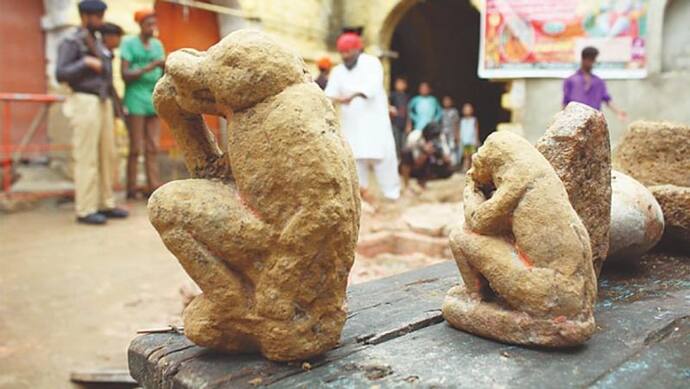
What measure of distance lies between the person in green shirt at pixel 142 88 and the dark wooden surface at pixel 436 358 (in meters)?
3.78

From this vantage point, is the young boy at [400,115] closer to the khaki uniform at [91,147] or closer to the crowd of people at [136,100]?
the crowd of people at [136,100]

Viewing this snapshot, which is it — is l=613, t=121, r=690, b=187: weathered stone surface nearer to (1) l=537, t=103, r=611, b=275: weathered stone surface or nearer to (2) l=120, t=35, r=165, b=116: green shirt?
(1) l=537, t=103, r=611, b=275: weathered stone surface

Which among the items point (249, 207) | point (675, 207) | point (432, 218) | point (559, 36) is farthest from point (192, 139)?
point (559, 36)

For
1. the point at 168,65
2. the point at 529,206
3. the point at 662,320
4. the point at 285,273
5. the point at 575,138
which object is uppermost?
the point at 168,65

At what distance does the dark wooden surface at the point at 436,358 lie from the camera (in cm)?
152

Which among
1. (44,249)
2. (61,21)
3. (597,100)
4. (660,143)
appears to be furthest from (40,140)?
(660,143)

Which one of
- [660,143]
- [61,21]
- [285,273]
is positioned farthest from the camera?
[61,21]

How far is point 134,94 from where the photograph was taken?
5504 millimetres

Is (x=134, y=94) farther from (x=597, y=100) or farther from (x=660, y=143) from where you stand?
(x=660, y=143)

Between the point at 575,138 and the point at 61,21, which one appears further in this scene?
the point at 61,21

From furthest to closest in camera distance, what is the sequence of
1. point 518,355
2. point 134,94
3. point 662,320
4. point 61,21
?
point 61,21 → point 134,94 → point 662,320 → point 518,355

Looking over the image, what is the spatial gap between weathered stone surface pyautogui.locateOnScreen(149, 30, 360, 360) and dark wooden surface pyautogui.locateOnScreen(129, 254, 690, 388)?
8cm

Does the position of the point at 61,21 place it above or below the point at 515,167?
above

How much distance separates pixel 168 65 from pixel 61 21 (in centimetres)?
505
